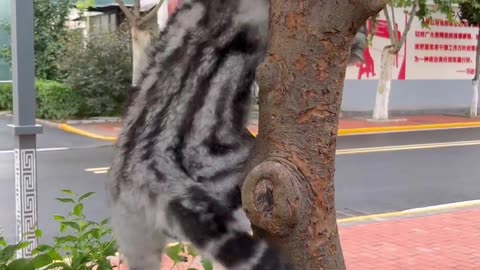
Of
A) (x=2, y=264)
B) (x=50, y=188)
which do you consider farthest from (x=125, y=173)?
(x=50, y=188)

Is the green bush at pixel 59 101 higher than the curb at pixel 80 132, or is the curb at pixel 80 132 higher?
the green bush at pixel 59 101

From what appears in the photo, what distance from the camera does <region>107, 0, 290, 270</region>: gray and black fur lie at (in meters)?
1.46

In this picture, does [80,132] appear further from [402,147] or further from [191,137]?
[191,137]

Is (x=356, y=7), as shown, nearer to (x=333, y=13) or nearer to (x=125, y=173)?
(x=333, y=13)

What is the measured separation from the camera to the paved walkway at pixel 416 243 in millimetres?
5578

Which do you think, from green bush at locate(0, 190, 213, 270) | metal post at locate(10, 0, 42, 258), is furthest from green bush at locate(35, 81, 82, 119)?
green bush at locate(0, 190, 213, 270)

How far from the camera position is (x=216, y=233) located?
1.40 metres

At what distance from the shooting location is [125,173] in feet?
5.20

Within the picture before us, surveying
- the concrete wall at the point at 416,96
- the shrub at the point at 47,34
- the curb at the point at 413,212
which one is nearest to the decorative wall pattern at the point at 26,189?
the curb at the point at 413,212

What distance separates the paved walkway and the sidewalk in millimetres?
8106

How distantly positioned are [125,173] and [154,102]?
180 millimetres

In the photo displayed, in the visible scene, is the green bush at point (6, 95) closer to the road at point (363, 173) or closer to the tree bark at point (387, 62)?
the road at point (363, 173)

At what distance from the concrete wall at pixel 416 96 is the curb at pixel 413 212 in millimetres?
10404

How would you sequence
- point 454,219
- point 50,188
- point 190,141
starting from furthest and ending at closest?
point 50,188 → point 454,219 → point 190,141
